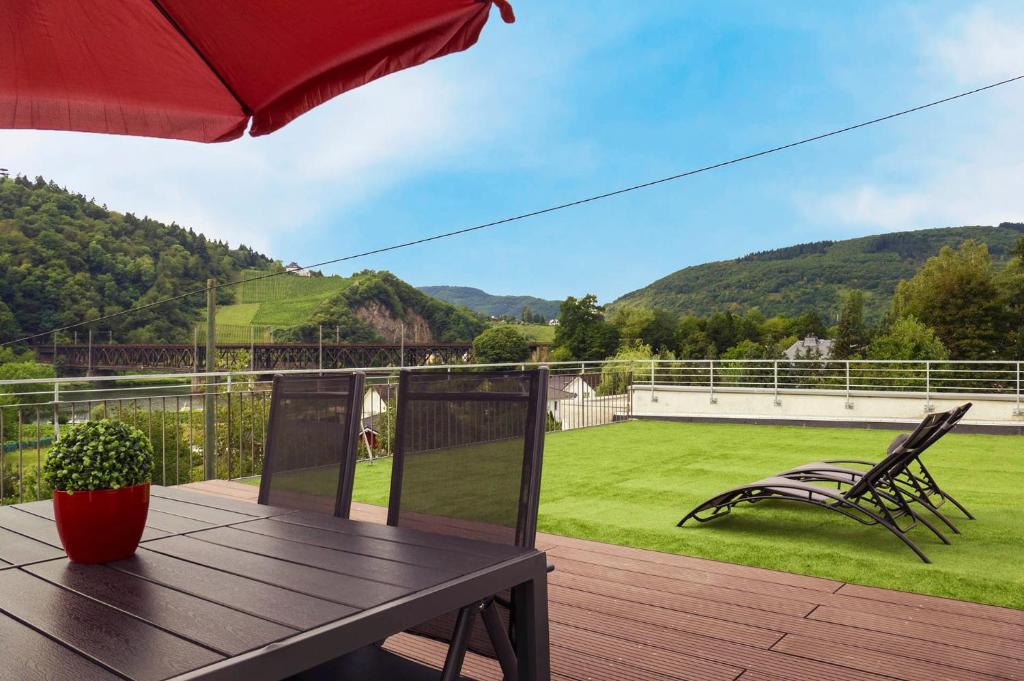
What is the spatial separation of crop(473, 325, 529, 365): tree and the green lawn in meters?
45.8

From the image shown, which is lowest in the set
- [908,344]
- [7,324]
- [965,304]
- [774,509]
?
A: [774,509]

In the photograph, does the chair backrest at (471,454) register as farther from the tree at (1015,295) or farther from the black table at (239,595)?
the tree at (1015,295)

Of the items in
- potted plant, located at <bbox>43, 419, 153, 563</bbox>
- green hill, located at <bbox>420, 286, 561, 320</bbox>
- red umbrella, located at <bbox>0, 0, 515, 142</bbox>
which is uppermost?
green hill, located at <bbox>420, 286, 561, 320</bbox>

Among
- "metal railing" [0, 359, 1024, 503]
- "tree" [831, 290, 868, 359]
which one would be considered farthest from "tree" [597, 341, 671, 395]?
"tree" [831, 290, 868, 359]

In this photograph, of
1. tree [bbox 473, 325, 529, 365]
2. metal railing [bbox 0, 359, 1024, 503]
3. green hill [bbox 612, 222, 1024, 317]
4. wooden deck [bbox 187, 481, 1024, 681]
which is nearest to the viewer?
wooden deck [bbox 187, 481, 1024, 681]

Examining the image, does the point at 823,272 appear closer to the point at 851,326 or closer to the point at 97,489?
the point at 851,326

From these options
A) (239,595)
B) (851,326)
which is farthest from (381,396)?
(851,326)

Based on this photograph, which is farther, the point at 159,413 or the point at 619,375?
the point at 619,375

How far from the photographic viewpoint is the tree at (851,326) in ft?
156

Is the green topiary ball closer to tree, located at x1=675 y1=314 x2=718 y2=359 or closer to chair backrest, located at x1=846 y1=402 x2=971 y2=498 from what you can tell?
chair backrest, located at x1=846 y1=402 x2=971 y2=498

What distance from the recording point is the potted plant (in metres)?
1.34

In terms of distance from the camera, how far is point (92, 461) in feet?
4.41

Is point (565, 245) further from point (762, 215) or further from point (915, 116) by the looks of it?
point (915, 116)

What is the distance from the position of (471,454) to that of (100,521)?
760mm
